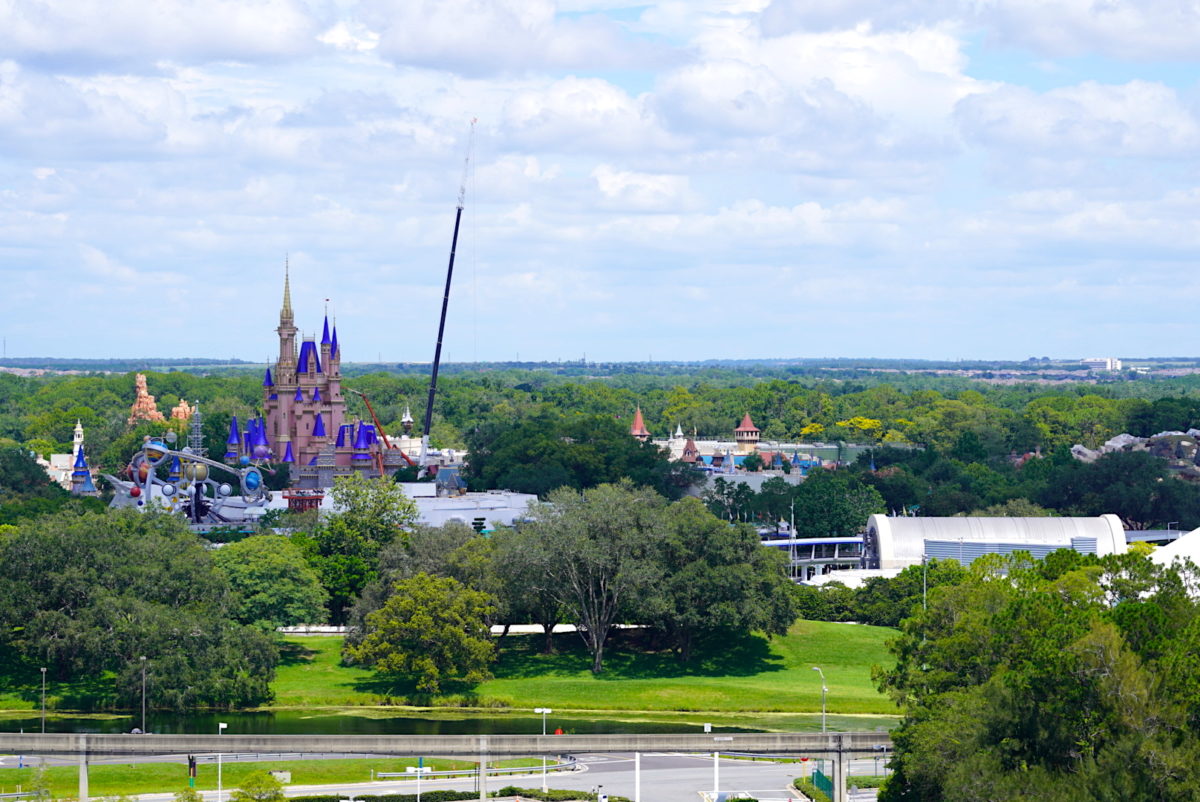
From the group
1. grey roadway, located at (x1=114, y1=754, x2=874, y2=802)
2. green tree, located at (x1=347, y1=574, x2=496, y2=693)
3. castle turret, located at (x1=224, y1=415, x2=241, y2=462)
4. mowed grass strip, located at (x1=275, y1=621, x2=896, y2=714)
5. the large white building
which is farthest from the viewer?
castle turret, located at (x1=224, y1=415, x2=241, y2=462)

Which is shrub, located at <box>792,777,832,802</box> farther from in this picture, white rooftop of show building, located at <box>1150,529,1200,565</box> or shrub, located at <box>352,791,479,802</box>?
white rooftop of show building, located at <box>1150,529,1200,565</box>

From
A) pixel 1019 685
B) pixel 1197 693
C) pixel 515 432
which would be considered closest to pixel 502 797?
pixel 1019 685

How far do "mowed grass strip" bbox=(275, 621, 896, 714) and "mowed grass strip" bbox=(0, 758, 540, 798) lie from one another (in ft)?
49.5

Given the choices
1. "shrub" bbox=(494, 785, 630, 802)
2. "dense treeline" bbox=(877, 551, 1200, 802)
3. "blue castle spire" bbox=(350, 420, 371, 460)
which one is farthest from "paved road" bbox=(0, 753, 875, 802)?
"blue castle spire" bbox=(350, 420, 371, 460)

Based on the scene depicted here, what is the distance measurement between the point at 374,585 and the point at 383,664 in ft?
22.0

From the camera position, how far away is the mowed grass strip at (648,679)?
277 feet

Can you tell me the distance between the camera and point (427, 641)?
8600cm

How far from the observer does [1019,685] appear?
5181 cm

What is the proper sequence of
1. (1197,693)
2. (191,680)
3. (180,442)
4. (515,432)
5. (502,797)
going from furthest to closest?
1. (180,442)
2. (515,432)
3. (191,680)
4. (502,797)
5. (1197,693)

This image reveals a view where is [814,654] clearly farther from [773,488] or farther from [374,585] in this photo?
[773,488]

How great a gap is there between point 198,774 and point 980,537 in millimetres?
65961

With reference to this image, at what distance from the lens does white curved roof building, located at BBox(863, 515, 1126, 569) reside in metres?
116

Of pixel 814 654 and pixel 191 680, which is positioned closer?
pixel 191 680

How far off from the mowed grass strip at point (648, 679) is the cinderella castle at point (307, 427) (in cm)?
5645
